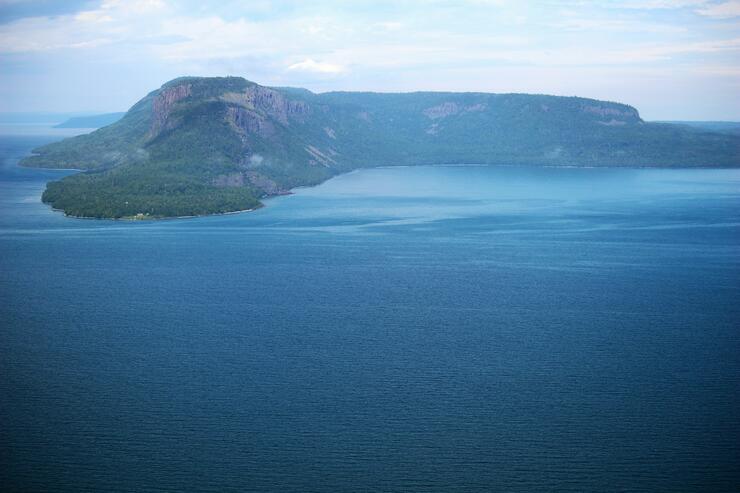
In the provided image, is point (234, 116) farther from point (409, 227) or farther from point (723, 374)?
point (723, 374)

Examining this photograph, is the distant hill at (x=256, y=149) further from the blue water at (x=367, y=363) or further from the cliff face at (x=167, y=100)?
the blue water at (x=367, y=363)

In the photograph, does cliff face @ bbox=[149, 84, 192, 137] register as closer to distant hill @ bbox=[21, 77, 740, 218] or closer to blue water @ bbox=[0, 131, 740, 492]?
distant hill @ bbox=[21, 77, 740, 218]

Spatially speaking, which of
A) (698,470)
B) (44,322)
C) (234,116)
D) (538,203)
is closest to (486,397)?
(698,470)

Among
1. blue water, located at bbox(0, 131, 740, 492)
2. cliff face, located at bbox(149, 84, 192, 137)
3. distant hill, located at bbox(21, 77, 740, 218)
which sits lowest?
blue water, located at bbox(0, 131, 740, 492)

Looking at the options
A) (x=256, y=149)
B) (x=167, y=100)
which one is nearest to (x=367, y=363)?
(x=256, y=149)

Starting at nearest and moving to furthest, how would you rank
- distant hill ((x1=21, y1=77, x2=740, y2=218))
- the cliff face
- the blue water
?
the blue water, distant hill ((x1=21, y1=77, x2=740, y2=218)), the cliff face

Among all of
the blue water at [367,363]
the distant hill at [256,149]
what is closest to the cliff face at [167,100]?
the distant hill at [256,149]

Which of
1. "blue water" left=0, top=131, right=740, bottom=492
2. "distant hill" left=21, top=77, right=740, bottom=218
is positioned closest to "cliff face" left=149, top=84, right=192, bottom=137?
"distant hill" left=21, top=77, right=740, bottom=218
